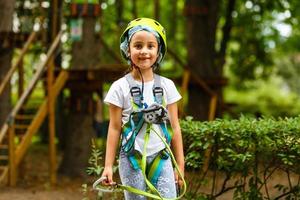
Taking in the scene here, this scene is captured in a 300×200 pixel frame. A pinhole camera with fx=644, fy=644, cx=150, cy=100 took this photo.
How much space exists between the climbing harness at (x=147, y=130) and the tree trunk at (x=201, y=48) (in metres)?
9.43

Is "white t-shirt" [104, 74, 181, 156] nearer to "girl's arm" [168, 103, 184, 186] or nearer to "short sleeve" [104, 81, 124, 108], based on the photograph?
"short sleeve" [104, 81, 124, 108]

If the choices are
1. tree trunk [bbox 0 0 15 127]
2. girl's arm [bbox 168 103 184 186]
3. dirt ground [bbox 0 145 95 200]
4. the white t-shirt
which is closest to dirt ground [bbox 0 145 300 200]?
dirt ground [bbox 0 145 95 200]

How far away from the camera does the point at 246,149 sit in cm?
589

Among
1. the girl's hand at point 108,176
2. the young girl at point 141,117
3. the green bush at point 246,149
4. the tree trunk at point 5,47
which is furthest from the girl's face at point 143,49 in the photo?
the tree trunk at point 5,47

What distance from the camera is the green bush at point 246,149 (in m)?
5.71

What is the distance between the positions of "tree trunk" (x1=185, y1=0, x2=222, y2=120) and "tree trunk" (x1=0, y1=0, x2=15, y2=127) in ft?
12.9

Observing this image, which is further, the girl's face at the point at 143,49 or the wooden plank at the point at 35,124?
the wooden plank at the point at 35,124

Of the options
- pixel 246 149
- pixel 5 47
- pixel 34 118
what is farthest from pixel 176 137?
pixel 5 47

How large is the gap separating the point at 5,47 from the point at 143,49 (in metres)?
7.87

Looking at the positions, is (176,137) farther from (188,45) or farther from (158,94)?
(188,45)

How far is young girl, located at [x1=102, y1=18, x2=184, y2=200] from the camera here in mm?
4211

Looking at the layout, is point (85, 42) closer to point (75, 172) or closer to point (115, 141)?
point (75, 172)

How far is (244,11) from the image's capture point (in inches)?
709

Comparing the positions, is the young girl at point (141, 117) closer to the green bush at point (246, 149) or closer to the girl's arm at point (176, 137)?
the girl's arm at point (176, 137)
